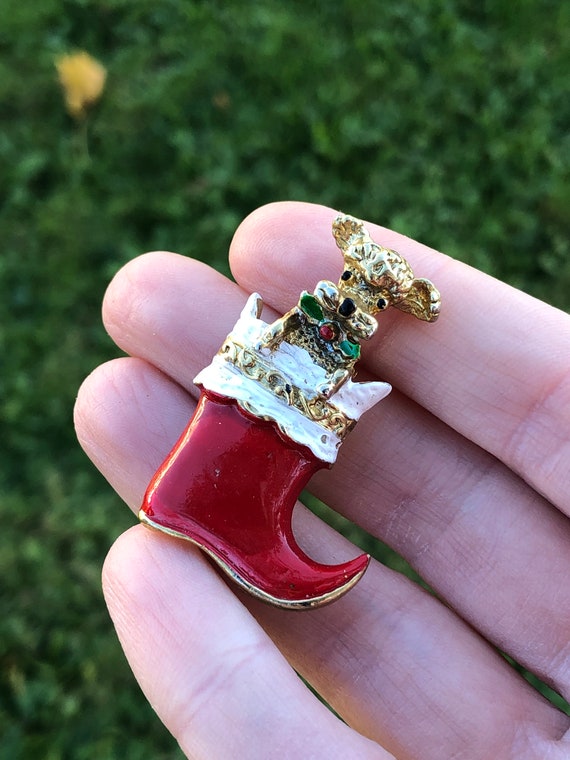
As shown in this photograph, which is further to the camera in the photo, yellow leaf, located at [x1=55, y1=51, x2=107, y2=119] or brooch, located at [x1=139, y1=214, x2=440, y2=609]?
yellow leaf, located at [x1=55, y1=51, x2=107, y2=119]

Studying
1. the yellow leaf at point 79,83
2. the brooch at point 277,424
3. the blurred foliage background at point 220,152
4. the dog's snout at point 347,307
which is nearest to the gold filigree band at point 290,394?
the brooch at point 277,424

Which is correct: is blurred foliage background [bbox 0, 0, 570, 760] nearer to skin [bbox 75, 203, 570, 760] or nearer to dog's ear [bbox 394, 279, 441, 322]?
skin [bbox 75, 203, 570, 760]

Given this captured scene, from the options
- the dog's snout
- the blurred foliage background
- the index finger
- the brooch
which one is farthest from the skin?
the blurred foliage background

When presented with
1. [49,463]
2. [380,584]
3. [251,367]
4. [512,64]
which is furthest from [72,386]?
[512,64]

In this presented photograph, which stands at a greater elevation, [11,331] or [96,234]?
[96,234]

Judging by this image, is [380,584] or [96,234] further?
[96,234]

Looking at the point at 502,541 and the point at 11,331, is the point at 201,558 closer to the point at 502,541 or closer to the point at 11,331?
the point at 502,541

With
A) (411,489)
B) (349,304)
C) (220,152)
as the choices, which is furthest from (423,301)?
(220,152)

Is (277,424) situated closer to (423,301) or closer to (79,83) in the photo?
(423,301)
